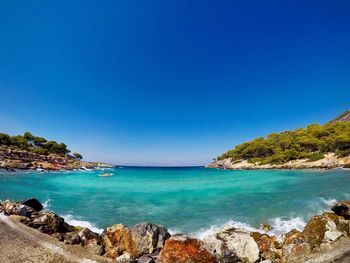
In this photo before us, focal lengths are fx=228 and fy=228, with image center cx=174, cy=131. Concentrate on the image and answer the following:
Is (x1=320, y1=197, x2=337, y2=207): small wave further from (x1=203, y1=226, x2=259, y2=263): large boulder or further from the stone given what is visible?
the stone

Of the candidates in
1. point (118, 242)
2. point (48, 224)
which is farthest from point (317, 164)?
point (48, 224)

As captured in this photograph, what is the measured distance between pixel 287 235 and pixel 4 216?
11518 millimetres

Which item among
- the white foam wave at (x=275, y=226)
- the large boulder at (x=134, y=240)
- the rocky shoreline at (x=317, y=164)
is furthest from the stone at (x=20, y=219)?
the rocky shoreline at (x=317, y=164)

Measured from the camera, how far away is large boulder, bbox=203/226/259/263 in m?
7.11

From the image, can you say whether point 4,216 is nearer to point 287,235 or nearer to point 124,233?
point 124,233

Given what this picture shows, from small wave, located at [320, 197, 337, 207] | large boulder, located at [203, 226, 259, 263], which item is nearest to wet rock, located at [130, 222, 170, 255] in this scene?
large boulder, located at [203, 226, 259, 263]

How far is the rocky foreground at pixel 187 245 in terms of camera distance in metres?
6.90

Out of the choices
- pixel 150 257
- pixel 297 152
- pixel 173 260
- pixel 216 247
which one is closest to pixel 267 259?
pixel 216 247

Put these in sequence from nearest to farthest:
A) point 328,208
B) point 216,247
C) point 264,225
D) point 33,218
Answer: point 216,247 → point 33,218 → point 264,225 → point 328,208

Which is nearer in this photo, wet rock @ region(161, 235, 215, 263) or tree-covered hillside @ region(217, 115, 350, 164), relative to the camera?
wet rock @ region(161, 235, 215, 263)

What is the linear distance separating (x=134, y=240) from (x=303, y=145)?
71360 millimetres

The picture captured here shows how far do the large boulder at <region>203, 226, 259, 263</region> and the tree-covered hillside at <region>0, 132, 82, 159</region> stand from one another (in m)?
92.8

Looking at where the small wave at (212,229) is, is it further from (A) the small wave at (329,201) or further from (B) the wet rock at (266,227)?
(A) the small wave at (329,201)

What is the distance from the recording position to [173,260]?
269 inches
